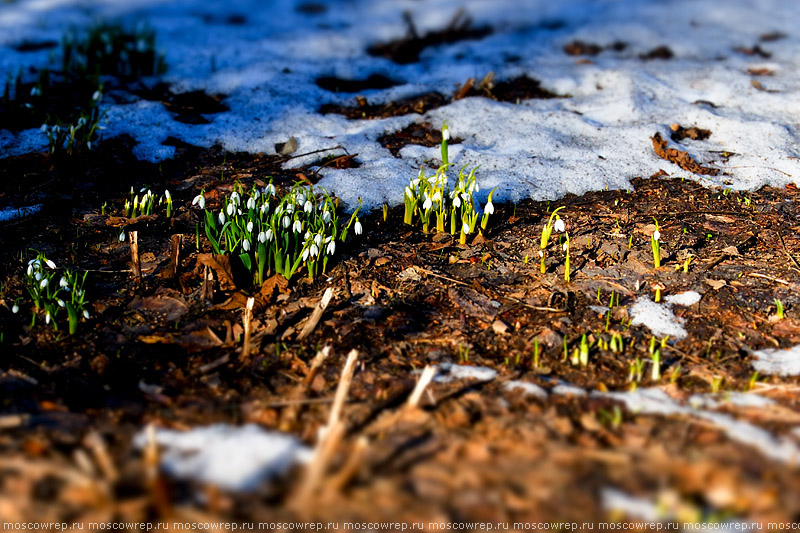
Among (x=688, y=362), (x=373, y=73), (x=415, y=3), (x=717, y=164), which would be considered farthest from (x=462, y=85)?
(x=688, y=362)

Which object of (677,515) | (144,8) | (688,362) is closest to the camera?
(677,515)

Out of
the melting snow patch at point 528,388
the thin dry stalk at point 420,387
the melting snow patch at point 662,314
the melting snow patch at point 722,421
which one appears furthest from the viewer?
the melting snow patch at point 662,314

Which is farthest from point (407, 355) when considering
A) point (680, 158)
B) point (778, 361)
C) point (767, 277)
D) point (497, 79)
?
point (497, 79)

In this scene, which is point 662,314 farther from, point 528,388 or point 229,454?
point 229,454

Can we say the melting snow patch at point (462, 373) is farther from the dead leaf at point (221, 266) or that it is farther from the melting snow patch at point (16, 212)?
the melting snow patch at point (16, 212)

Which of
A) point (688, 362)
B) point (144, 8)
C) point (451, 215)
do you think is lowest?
point (688, 362)

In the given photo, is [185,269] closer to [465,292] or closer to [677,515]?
[465,292]

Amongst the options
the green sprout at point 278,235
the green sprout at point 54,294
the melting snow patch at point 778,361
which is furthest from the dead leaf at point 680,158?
the green sprout at point 54,294
